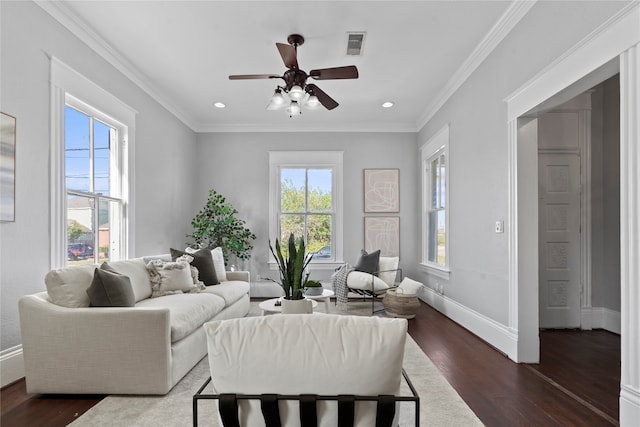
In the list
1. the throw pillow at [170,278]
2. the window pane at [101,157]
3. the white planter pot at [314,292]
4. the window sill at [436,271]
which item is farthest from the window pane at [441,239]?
the window pane at [101,157]

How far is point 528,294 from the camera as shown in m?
3.16

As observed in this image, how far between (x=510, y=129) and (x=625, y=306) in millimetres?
1700

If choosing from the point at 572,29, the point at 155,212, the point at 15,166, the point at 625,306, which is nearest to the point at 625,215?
the point at 625,306

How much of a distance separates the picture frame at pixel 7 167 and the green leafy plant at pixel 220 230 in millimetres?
3038

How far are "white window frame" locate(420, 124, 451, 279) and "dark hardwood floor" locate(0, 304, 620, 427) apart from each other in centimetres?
135

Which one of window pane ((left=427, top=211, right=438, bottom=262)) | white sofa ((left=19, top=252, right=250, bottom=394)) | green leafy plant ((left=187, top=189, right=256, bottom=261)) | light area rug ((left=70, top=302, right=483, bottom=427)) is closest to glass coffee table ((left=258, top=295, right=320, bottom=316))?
light area rug ((left=70, top=302, right=483, bottom=427))

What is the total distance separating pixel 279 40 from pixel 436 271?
3.48 metres

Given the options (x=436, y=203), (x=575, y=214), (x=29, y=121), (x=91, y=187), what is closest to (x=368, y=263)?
(x=436, y=203)

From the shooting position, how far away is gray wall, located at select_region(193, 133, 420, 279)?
644 centimetres

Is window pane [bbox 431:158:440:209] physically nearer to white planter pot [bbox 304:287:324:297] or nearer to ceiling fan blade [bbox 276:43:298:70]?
white planter pot [bbox 304:287:324:297]

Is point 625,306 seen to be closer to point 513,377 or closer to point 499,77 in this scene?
point 513,377

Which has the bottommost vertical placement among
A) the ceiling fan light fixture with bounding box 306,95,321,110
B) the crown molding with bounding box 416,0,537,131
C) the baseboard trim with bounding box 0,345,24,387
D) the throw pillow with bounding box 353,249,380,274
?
the baseboard trim with bounding box 0,345,24,387

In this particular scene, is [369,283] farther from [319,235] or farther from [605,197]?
[605,197]

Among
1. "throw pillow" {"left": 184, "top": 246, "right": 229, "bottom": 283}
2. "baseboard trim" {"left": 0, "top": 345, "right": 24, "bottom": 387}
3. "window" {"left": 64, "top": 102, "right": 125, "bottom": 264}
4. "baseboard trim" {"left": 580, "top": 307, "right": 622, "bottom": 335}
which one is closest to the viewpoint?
"baseboard trim" {"left": 0, "top": 345, "right": 24, "bottom": 387}
